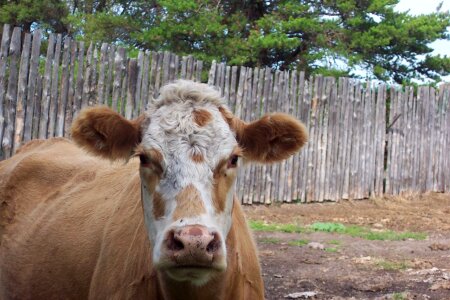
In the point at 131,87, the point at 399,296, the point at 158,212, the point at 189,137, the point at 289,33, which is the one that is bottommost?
the point at 399,296

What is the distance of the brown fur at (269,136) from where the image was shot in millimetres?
3236

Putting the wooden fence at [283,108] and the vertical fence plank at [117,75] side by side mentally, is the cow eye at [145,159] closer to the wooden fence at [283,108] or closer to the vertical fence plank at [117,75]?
the wooden fence at [283,108]

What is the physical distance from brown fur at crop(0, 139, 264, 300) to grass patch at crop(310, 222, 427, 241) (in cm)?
494

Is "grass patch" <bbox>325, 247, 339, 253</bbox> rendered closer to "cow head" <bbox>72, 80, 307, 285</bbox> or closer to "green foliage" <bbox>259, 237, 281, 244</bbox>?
"green foliage" <bbox>259, 237, 281, 244</bbox>

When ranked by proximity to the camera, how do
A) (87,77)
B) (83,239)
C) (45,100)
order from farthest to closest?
(87,77), (45,100), (83,239)

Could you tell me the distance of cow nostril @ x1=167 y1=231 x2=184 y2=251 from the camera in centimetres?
244

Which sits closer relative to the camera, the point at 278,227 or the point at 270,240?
the point at 270,240

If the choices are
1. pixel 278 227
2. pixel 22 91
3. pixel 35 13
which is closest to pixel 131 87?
pixel 22 91

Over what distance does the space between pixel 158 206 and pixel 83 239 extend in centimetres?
137

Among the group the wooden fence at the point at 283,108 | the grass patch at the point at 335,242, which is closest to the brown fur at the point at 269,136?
the wooden fence at the point at 283,108

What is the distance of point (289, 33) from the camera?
17797 mm

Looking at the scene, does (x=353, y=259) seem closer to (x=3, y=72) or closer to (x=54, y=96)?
(x=54, y=96)

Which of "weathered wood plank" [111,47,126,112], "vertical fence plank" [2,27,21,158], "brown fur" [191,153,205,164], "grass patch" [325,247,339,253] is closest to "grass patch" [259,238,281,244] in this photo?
"grass patch" [325,247,339,253]

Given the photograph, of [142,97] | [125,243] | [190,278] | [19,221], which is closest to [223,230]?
[190,278]
